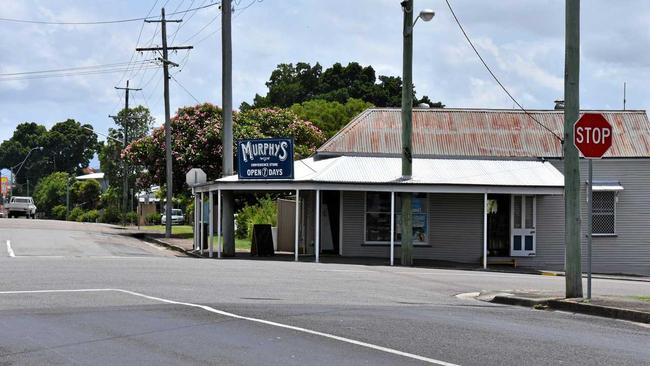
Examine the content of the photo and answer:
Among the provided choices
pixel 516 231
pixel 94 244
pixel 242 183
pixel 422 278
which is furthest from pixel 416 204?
pixel 94 244

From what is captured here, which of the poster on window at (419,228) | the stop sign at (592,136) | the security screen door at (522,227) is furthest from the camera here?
the poster on window at (419,228)

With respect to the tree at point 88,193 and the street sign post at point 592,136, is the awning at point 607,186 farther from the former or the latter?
the tree at point 88,193

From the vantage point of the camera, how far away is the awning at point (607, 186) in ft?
93.4

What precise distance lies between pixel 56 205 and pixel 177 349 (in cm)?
9948

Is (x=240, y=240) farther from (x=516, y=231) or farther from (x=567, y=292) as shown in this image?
(x=567, y=292)

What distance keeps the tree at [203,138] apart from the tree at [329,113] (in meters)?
13.1

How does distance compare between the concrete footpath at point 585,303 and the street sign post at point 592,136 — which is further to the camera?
the street sign post at point 592,136

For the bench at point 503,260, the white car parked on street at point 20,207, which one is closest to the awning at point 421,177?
the bench at point 503,260

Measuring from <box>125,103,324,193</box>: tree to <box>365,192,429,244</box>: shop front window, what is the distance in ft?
49.6

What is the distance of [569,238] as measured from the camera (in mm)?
14875

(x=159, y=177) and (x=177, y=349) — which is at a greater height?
(x=159, y=177)

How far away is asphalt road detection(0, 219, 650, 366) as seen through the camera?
8.85 m

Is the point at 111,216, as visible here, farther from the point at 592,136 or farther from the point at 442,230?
the point at 592,136

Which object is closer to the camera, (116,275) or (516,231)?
(116,275)
